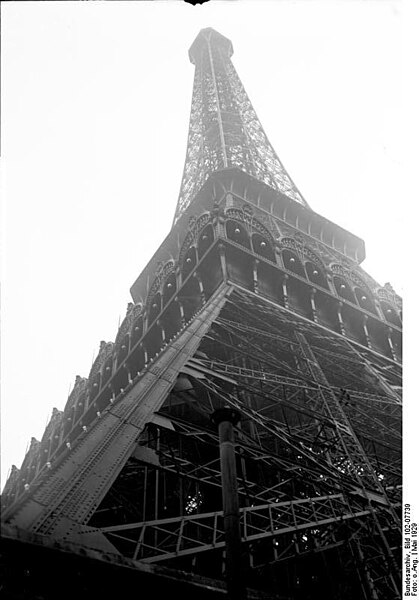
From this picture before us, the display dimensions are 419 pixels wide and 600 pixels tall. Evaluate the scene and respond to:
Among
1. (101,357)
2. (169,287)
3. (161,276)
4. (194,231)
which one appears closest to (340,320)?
(169,287)

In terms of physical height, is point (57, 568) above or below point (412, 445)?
below

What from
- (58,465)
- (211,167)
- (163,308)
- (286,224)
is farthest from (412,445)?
(211,167)

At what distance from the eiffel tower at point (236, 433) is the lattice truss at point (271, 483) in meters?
0.06

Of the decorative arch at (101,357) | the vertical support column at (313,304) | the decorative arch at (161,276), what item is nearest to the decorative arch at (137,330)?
the decorative arch at (161,276)

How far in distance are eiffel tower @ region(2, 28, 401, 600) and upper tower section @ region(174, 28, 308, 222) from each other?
12152mm

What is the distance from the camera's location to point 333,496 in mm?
12109

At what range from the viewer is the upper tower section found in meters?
51.0

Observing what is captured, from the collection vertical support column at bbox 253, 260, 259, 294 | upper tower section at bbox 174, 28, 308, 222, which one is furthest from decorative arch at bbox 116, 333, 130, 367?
upper tower section at bbox 174, 28, 308, 222

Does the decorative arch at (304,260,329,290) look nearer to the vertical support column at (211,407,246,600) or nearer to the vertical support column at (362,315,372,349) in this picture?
the vertical support column at (362,315,372,349)

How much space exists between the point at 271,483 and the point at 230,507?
25.4 ft

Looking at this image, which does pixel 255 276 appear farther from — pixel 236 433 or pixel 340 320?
pixel 236 433

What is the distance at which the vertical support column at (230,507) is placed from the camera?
231 inches

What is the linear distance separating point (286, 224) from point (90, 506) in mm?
31838

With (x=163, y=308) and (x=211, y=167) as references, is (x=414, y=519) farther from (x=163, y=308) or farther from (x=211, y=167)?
(x=211, y=167)
